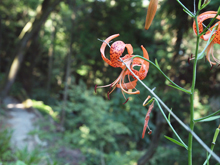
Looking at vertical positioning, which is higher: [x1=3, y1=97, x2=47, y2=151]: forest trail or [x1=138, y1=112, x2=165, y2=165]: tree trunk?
[x1=138, y1=112, x2=165, y2=165]: tree trunk

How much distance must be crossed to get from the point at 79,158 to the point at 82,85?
1.49 metres

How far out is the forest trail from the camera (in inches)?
141

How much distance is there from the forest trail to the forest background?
0.30m

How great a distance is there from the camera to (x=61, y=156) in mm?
3668

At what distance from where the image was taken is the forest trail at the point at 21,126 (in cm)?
359

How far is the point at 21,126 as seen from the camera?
4461mm

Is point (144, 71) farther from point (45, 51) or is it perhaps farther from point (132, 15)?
point (45, 51)

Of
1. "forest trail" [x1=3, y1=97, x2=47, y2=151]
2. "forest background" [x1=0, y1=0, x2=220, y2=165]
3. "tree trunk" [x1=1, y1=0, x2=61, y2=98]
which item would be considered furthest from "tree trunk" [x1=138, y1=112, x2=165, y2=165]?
"tree trunk" [x1=1, y1=0, x2=61, y2=98]

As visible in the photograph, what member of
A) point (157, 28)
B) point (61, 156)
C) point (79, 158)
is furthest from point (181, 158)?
point (157, 28)

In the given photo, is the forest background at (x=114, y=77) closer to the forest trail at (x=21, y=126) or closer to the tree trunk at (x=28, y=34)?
the tree trunk at (x=28, y=34)

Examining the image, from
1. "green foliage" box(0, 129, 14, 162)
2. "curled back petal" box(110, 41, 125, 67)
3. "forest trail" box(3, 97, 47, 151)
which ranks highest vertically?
"curled back petal" box(110, 41, 125, 67)

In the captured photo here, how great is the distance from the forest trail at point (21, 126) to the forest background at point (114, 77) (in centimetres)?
30

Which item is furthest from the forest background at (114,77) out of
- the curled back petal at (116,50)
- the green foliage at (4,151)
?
the curled back petal at (116,50)

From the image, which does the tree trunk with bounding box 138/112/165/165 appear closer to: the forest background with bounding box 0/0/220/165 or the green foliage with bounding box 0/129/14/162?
the forest background with bounding box 0/0/220/165
